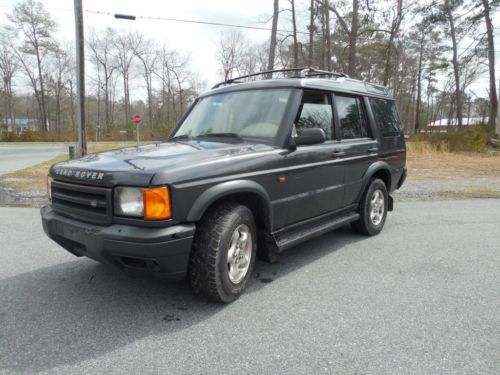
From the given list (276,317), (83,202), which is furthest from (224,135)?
(276,317)

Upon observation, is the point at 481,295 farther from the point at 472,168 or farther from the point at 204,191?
the point at 472,168

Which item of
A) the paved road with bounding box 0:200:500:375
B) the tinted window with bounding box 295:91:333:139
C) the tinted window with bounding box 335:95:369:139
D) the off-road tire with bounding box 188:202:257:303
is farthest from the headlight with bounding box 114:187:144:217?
the tinted window with bounding box 335:95:369:139

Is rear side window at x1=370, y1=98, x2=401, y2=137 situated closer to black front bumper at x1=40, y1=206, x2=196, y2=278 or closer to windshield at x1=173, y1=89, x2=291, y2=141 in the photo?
windshield at x1=173, y1=89, x2=291, y2=141

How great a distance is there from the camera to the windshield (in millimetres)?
3654

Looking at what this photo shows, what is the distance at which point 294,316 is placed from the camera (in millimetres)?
2881

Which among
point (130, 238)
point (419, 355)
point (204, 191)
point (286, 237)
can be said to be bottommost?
point (419, 355)

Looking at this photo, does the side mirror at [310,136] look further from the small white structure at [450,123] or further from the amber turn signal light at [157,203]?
the small white structure at [450,123]

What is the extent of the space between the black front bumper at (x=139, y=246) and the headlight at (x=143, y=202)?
0.10m

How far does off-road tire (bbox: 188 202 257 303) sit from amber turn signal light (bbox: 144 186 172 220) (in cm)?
42

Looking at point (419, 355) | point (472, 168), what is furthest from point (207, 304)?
point (472, 168)

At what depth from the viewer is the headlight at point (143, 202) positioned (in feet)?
8.32

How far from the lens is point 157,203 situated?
100 inches

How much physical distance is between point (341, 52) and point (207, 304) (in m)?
32.4

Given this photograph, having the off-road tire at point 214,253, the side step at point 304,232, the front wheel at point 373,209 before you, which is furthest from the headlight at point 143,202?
the front wheel at point 373,209
